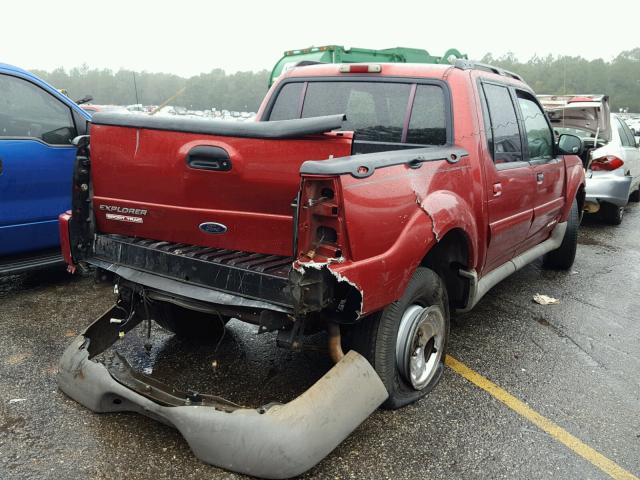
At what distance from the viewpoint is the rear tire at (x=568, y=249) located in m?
5.59

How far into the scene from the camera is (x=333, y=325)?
2.71 metres

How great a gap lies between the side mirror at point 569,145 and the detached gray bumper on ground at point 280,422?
324 cm

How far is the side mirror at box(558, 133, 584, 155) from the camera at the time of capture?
4762 mm

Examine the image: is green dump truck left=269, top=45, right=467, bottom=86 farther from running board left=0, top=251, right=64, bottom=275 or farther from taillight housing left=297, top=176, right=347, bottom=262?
taillight housing left=297, top=176, right=347, bottom=262

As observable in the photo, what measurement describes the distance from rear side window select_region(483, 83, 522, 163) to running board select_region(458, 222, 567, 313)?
83 centimetres

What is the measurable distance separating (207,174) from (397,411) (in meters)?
1.68

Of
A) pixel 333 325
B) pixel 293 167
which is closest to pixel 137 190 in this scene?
pixel 293 167

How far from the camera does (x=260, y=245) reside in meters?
2.76

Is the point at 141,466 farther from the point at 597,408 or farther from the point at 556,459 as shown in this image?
the point at 597,408

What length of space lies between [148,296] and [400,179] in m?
1.50

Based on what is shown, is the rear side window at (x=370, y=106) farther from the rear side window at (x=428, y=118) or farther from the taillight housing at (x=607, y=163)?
the taillight housing at (x=607, y=163)

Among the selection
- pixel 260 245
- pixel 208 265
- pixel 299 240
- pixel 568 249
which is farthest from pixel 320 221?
pixel 568 249

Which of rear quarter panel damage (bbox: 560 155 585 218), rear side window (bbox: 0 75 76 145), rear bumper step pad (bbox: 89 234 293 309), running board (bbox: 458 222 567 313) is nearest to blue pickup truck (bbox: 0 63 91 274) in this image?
rear side window (bbox: 0 75 76 145)

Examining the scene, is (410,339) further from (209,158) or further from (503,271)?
(503,271)
